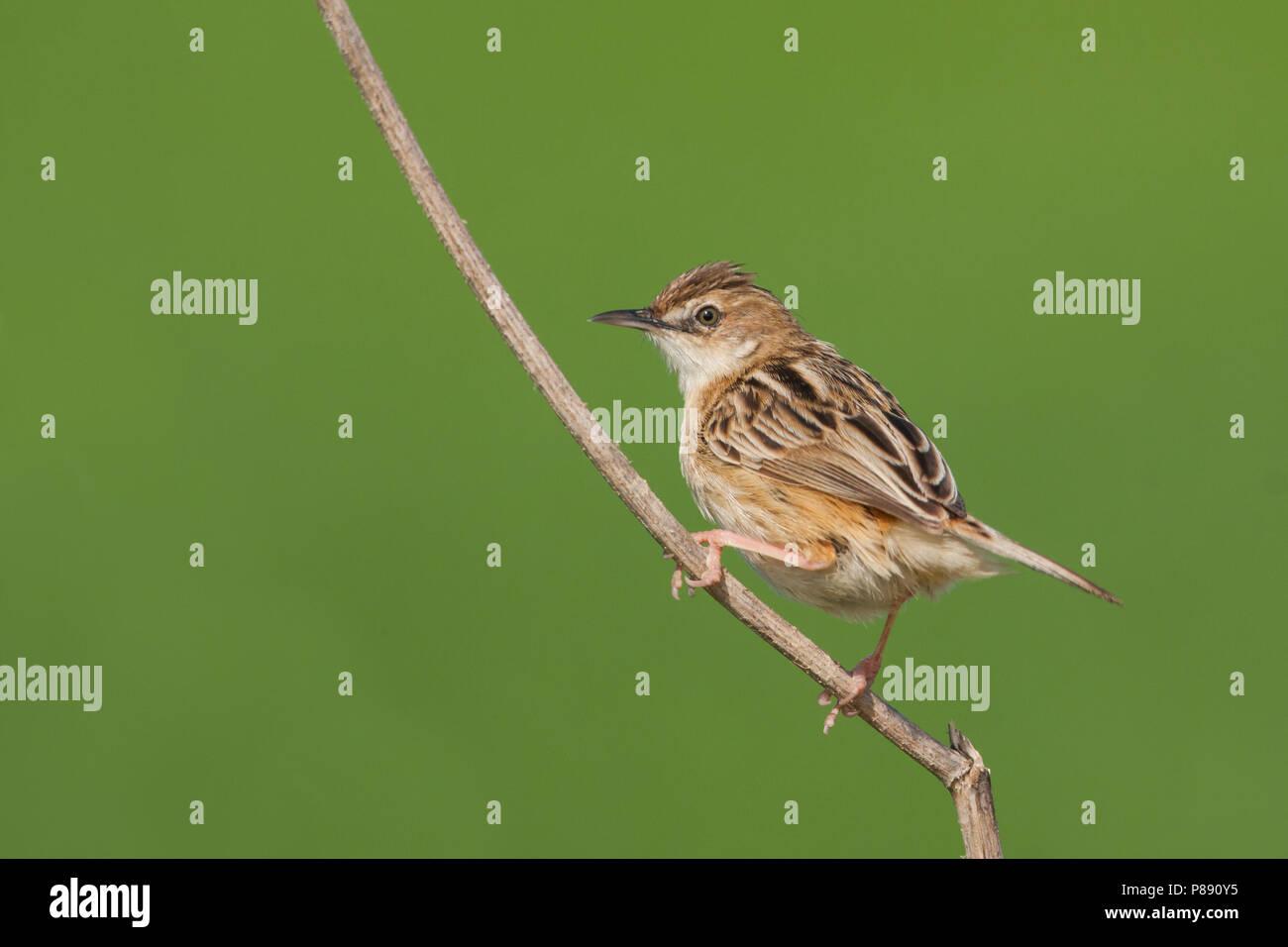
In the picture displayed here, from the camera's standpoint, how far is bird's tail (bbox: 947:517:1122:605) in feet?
14.7

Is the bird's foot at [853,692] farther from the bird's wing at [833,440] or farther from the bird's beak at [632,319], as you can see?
the bird's beak at [632,319]

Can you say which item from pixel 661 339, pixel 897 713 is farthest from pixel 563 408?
pixel 661 339

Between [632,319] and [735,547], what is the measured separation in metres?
1.53

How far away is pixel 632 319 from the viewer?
6270mm

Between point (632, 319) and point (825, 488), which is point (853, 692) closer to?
point (825, 488)

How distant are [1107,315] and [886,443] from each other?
5870mm

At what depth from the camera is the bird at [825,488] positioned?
524 cm

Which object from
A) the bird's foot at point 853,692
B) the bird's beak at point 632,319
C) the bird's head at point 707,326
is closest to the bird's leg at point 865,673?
the bird's foot at point 853,692

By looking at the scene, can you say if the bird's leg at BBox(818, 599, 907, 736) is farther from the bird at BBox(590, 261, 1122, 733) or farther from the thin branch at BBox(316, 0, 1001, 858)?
the thin branch at BBox(316, 0, 1001, 858)

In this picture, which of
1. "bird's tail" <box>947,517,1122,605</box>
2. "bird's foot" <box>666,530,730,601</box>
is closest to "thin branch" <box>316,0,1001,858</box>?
"bird's foot" <box>666,530,730,601</box>

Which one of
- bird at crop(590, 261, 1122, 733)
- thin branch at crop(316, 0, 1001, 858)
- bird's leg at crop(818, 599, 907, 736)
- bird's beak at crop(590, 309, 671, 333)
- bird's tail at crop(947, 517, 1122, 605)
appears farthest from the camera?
bird's beak at crop(590, 309, 671, 333)

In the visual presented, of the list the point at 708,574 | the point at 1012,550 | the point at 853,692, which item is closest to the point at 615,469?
the point at 708,574

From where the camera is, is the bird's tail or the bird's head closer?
the bird's tail

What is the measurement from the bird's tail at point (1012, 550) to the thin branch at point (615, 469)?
2.13 feet
